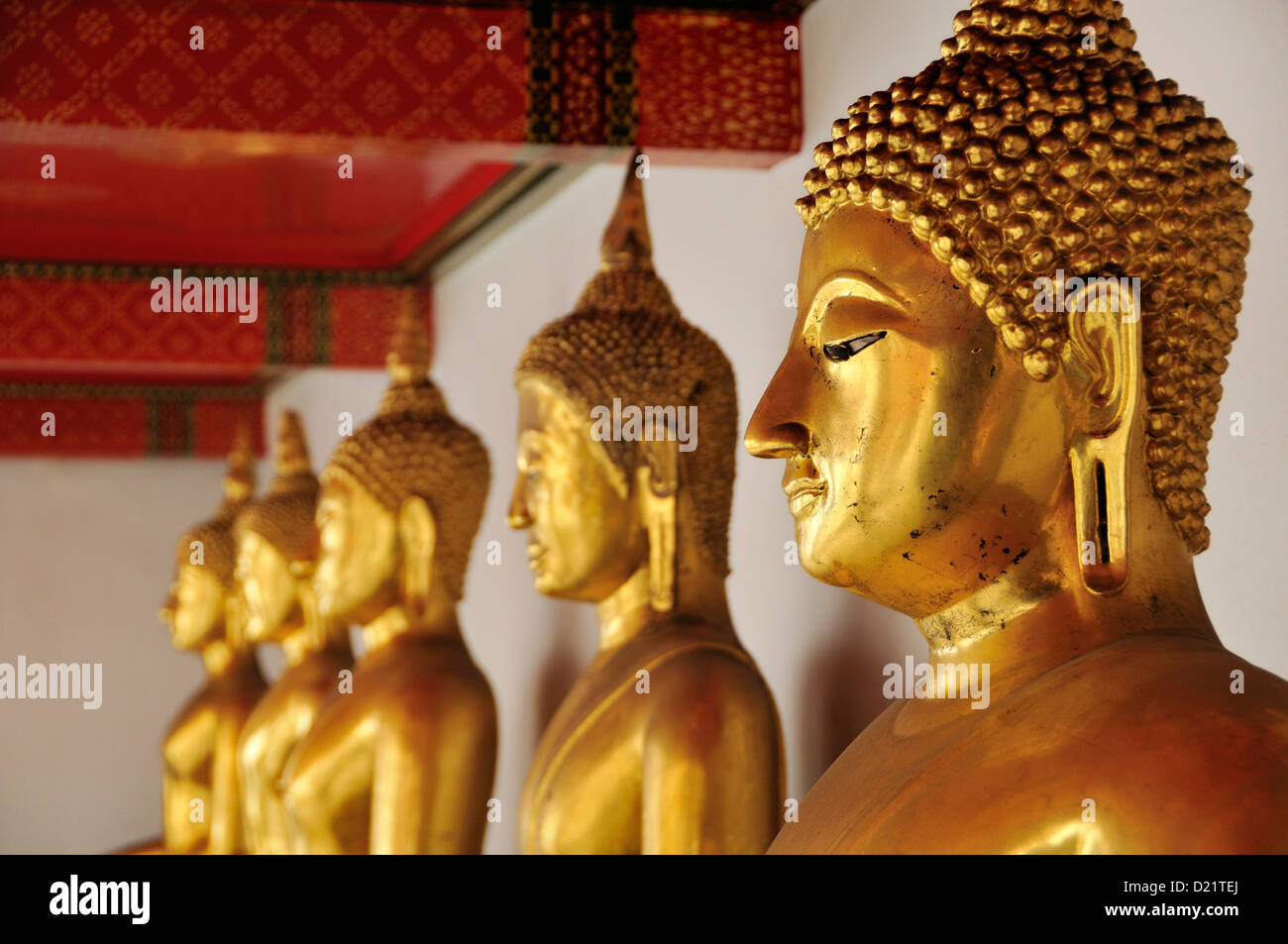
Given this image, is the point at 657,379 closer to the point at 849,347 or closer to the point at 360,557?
the point at 360,557

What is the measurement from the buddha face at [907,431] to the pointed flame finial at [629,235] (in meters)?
1.23

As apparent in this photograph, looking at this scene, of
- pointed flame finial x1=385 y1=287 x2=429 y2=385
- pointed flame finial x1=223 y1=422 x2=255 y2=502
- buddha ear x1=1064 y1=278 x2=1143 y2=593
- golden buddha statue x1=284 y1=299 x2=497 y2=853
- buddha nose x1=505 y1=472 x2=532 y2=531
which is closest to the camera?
buddha ear x1=1064 y1=278 x2=1143 y2=593

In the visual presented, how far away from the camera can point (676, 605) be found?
8.55 feet

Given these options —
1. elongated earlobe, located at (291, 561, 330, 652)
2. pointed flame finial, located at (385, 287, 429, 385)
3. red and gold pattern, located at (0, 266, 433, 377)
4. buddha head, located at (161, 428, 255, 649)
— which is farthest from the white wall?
buddha head, located at (161, 428, 255, 649)

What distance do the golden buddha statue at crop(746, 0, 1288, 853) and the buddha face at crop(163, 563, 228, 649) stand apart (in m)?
4.00

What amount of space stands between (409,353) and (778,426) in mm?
2147

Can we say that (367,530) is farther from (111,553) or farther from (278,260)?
(111,553)

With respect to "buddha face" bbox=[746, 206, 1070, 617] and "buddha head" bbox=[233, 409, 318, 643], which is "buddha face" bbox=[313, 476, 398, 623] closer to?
"buddha head" bbox=[233, 409, 318, 643]

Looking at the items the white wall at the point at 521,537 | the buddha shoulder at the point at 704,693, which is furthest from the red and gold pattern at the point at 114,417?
the buddha shoulder at the point at 704,693

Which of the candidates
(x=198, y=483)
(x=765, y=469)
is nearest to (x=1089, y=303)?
(x=765, y=469)

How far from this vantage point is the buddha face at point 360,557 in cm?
338

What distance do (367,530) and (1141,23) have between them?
1.92 meters

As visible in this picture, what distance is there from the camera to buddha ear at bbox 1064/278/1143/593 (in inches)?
57.4

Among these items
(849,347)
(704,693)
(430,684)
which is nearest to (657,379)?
(704,693)
